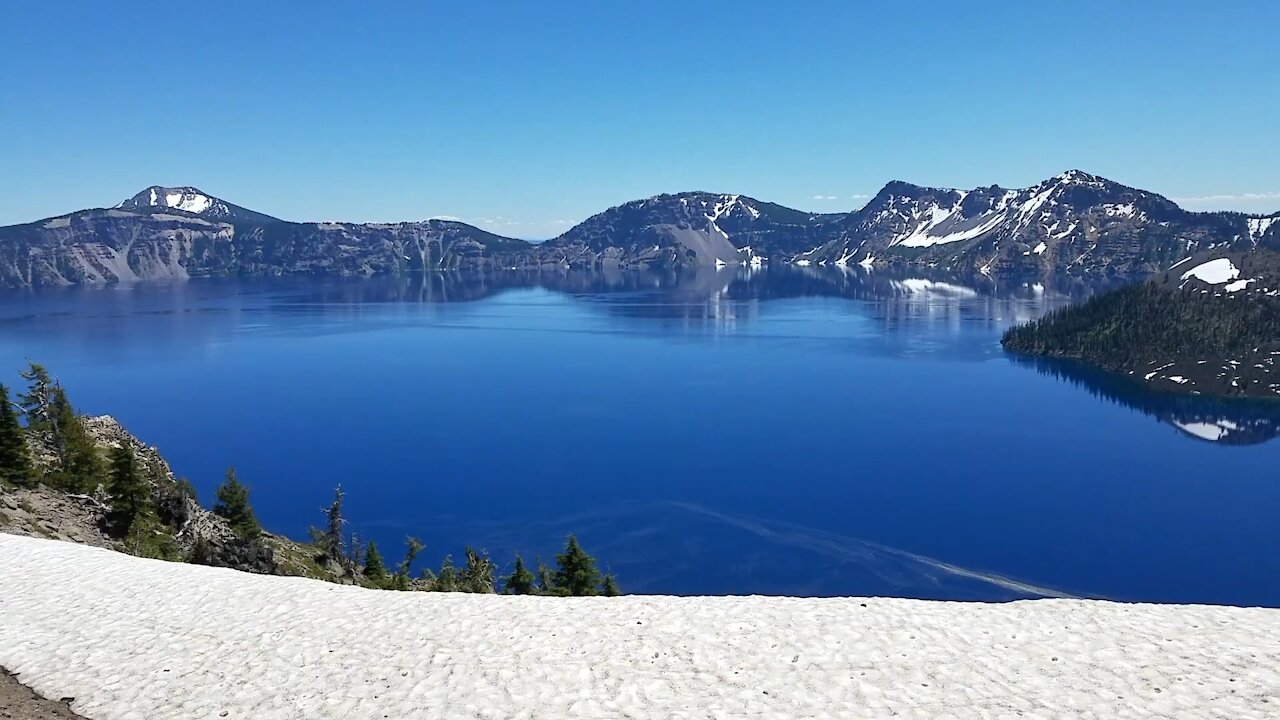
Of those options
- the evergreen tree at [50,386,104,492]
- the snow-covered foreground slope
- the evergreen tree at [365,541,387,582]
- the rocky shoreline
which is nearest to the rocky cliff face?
the evergreen tree at [50,386,104,492]

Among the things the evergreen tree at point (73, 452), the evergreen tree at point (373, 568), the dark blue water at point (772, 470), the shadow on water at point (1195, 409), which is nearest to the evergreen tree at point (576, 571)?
the evergreen tree at point (373, 568)

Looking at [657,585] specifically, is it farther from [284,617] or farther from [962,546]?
[284,617]

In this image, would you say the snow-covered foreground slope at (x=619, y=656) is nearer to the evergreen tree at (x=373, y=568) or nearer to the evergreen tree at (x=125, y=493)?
the evergreen tree at (x=125, y=493)

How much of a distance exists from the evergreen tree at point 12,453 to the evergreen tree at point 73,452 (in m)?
2.62

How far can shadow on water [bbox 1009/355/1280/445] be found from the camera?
435 ft

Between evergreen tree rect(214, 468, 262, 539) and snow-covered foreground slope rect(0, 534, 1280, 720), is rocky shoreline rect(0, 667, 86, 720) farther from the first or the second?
evergreen tree rect(214, 468, 262, 539)

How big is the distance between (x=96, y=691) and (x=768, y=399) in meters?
140

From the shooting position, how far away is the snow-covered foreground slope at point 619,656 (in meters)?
15.2

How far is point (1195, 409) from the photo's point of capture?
15162 centimetres

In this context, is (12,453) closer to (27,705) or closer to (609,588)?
(609,588)

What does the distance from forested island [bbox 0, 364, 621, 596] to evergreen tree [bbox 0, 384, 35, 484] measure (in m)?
0.06

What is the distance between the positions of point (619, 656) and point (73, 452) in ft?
168

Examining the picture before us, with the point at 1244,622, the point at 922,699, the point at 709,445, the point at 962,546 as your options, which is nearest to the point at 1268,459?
the point at 962,546

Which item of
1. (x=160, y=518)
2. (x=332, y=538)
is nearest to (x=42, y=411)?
(x=160, y=518)
